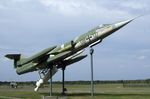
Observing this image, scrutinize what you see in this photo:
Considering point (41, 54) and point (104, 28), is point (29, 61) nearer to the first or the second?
point (41, 54)

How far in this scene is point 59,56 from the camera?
47.2 meters

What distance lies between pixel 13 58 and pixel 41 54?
860 centimetres

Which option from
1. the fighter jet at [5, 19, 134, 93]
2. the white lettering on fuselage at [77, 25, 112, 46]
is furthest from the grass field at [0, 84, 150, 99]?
the white lettering on fuselage at [77, 25, 112, 46]

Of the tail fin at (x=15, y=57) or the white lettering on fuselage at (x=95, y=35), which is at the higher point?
the white lettering on fuselage at (x=95, y=35)

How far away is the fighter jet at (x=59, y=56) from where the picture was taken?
43759 millimetres

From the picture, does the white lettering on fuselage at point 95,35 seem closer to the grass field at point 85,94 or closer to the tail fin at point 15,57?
the grass field at point 85,94

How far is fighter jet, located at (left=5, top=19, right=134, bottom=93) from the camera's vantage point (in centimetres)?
4376

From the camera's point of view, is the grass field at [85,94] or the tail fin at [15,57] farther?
the tail fin at [15,57]

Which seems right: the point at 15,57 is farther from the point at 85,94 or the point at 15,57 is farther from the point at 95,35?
the point at 95,35

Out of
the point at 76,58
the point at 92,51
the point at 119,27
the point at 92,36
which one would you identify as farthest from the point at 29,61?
the point at 92,51

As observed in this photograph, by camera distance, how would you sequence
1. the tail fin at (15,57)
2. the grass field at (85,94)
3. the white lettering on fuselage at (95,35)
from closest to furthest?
the grass field at (85,94)
the white lettering on fuselage at (95,35)
the tail fin at (15,57)

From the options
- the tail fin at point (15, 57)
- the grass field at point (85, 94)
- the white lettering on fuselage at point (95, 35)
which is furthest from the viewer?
the tail fin at point (15, 57)

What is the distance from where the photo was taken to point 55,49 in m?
49.1

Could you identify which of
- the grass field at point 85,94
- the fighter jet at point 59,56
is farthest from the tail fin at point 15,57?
the grass field at point 85,94
